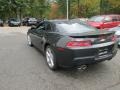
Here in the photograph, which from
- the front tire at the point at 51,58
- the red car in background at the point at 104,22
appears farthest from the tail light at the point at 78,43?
the red car in background at the point at 104,22

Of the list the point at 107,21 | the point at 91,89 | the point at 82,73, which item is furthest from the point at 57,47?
the point at 107,21

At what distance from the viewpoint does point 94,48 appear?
4.47 meters

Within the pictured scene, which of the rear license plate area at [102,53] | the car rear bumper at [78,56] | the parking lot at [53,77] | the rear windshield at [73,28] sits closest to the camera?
the parking lot at [53,77]

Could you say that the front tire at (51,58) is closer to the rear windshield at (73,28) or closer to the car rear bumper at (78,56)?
the car rear bumper at (78,56)

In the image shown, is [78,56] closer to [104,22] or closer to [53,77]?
[53,77]

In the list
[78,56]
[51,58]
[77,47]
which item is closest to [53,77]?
[51,58]

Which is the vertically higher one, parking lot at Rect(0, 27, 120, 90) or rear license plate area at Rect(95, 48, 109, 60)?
rear license plate area at Rect(95, 48, 109, 60)

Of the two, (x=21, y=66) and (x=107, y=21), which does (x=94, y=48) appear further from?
(x=107, y=21)

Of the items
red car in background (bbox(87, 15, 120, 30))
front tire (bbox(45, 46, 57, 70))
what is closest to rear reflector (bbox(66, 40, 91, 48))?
front tire (bbox(45, 46, 57, 70))

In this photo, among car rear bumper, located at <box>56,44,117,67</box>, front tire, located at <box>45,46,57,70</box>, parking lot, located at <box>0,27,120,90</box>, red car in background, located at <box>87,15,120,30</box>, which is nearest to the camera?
parking lot, located at <box>0,27,120,90</box>

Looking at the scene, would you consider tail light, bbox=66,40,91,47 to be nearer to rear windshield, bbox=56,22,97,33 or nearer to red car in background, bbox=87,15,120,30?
rear windshield, bbox=56,22,97,33

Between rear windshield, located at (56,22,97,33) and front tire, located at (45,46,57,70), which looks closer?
front tire, located at (45,46,57,70)

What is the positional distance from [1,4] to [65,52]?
34.8 m

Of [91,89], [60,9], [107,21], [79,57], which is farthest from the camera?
[60,9]
